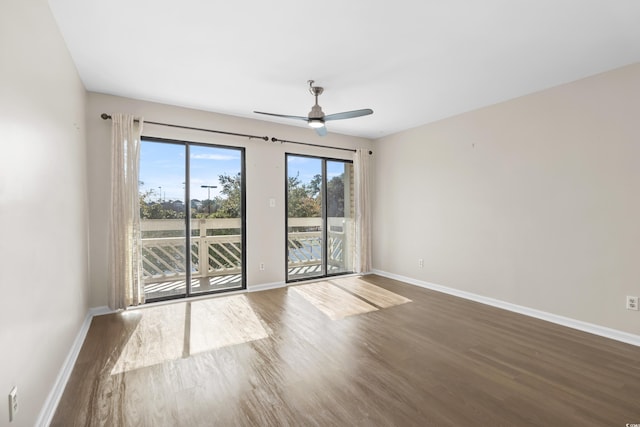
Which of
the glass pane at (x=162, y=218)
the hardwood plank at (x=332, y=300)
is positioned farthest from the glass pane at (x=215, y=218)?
the hardwood plank at (x=332, y=300)

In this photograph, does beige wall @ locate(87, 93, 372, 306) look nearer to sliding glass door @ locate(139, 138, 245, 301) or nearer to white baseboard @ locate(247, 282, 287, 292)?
white baseboard @ locate(247, 282, 287, 292)

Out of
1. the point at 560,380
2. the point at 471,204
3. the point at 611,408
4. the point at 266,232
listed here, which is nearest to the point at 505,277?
the point at 471,204

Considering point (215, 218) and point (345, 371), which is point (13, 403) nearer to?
point (345, 371)

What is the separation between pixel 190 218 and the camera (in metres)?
4.21

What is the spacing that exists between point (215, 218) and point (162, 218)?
689mm

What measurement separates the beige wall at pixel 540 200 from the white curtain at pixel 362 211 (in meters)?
0.80

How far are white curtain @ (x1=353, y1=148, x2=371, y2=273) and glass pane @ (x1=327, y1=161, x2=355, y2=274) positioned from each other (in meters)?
0.13

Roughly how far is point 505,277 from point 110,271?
15.9ft

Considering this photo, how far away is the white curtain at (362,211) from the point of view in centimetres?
556

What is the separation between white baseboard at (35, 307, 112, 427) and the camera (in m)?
1.77

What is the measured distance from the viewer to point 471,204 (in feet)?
13.9

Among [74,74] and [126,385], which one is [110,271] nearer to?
[126,385]

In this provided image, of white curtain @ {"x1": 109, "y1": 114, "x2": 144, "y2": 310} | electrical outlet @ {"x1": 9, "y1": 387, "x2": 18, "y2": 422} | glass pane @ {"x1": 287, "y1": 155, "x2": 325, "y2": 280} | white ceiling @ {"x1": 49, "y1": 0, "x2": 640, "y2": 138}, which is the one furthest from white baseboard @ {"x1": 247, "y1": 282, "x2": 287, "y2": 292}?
electrical outlet @ {"x1": 9, "y1": 387, "x2": 18, "y2": 422}

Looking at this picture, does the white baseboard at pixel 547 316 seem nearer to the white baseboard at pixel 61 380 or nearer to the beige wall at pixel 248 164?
the beige wall at pixel 248 164
